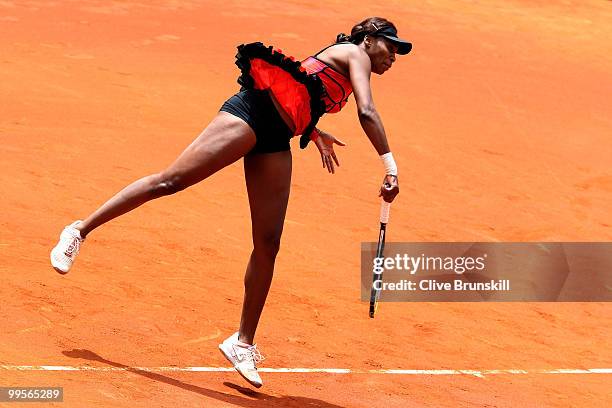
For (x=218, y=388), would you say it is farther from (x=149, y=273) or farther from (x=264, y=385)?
(x=149, y=273)

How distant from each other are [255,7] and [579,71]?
6157 millimetres

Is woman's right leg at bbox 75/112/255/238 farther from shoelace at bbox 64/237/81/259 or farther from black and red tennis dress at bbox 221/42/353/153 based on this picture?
shoelace at bbox 64/237/81/259

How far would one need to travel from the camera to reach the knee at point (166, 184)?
6324mm

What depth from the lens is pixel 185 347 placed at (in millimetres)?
7281

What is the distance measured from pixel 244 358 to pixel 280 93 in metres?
1.57

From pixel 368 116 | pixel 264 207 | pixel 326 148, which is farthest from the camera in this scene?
pixel 326 148

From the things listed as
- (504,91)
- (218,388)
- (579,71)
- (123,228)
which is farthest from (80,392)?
(579,71)

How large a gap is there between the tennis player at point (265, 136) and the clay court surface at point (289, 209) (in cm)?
66

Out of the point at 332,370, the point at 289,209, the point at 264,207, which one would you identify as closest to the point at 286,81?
the point at 264,207

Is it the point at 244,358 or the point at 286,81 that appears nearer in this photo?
the point at 286,81

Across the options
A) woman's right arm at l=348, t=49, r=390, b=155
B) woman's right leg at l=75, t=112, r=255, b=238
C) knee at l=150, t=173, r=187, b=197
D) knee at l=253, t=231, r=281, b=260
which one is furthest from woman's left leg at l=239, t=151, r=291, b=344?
woman's right arm at l=348, t=49, r=390, b=155

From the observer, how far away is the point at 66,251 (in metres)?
6.51

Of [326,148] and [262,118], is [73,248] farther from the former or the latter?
[326,148]

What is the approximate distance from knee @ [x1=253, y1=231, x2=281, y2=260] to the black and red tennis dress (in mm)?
501
